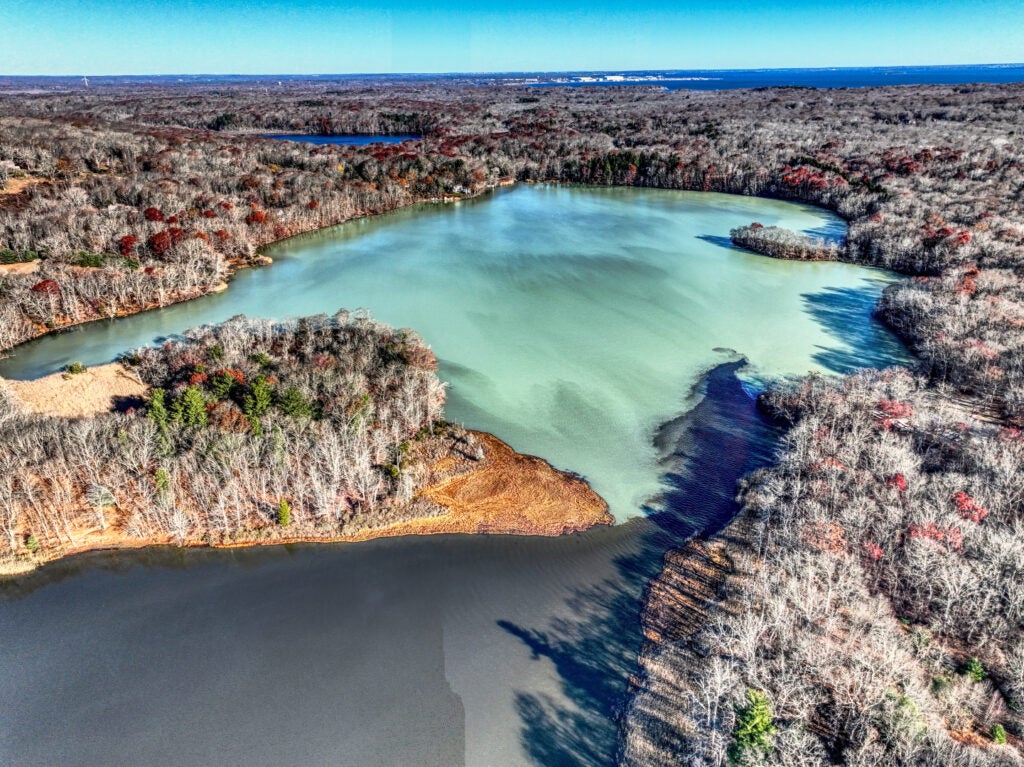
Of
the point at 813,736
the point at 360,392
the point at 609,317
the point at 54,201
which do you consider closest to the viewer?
the point at 813,736

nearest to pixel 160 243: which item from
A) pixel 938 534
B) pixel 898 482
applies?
pixel 898 482

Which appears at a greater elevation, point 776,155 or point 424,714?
point 776,155

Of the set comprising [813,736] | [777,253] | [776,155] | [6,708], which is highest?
[776,155]

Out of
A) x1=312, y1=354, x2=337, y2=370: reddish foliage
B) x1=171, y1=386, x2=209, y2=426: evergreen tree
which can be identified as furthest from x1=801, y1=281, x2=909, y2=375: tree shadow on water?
x1=171, y1=386, x2=209, y2=426: evergreen tree

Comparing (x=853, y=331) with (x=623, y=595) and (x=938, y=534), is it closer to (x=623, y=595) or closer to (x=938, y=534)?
(x=938, y=534)

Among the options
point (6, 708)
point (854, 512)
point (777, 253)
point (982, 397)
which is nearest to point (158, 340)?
point (6, 708)

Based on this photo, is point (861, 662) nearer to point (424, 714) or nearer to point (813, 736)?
point (813, 736)

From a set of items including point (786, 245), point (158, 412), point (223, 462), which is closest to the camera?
point (223, 462)

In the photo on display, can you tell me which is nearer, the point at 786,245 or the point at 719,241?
the point at 786,245
